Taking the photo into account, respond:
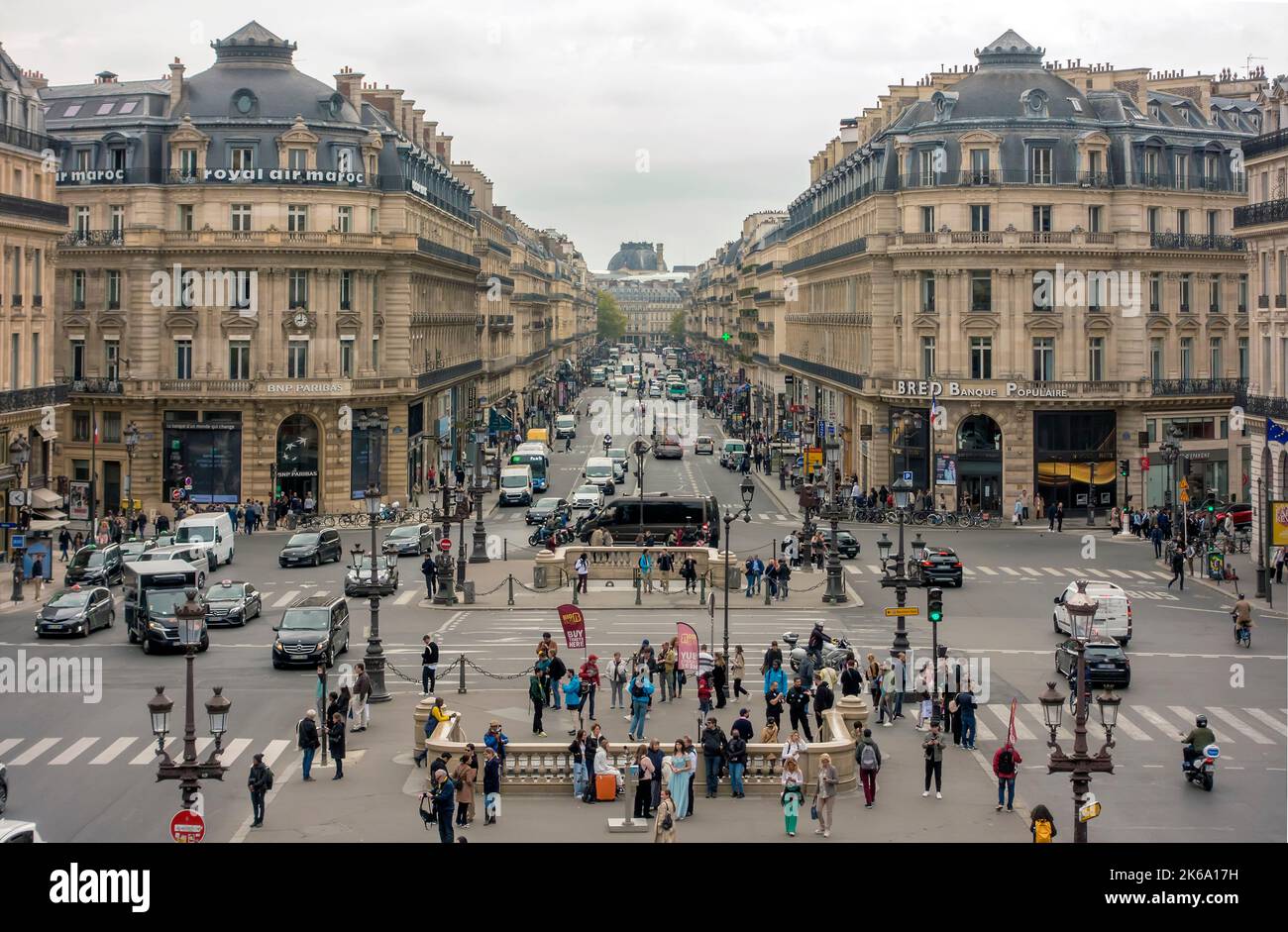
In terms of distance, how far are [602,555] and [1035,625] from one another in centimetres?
1640

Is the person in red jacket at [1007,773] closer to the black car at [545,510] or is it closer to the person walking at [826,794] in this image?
the person walking at [826,794]

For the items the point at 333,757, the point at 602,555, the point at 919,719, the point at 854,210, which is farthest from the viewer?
the point at 854,210

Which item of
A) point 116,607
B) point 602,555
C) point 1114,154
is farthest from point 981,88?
point 116,607

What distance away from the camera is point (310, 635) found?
40656mm

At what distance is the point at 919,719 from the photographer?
3409 centimetres

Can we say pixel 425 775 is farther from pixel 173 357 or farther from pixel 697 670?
pixel 173 357

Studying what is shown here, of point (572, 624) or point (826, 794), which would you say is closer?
point (826, 794)

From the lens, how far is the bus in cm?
9172

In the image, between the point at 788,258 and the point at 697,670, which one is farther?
the point at 788,258

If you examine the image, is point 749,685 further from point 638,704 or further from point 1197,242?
point 1197,242

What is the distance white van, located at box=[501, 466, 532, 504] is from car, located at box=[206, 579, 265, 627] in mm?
35317

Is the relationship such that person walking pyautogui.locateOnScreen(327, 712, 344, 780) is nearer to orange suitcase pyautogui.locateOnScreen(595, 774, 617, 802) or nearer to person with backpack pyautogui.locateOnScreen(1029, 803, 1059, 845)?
orange suitcase pyautogui.locateOnScreen(595, 774, 617, 802)

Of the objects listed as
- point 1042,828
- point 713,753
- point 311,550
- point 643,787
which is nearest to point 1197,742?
point 1042,828

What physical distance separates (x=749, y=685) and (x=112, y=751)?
14.7m
